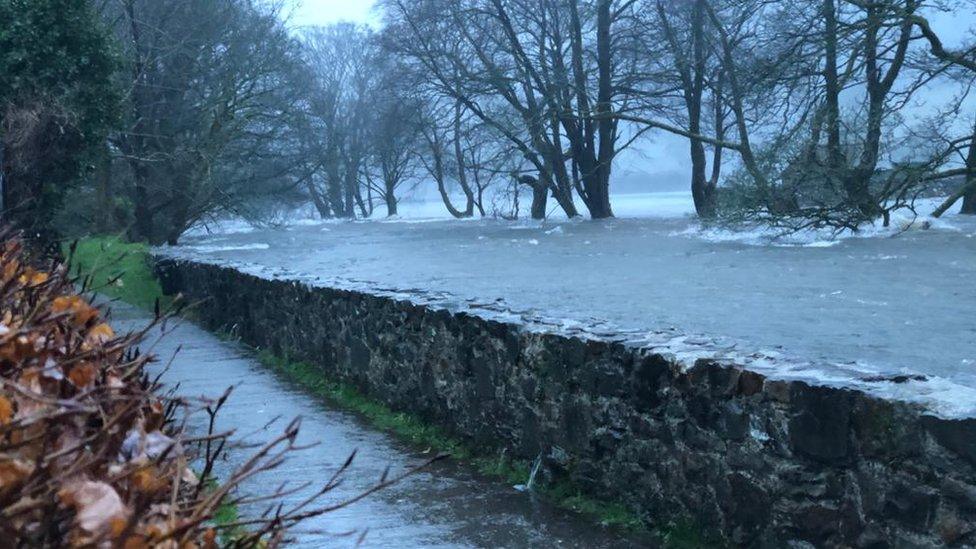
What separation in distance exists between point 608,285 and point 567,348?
41.7ft

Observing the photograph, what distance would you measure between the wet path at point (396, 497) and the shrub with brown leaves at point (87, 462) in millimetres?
1419

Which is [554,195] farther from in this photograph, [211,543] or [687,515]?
[211,543]

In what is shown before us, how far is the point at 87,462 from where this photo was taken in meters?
1.79

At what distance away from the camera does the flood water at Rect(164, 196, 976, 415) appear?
9.82m

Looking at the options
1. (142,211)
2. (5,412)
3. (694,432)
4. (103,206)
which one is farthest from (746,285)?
(142,211)

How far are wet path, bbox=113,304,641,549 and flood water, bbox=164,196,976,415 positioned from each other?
1.16m

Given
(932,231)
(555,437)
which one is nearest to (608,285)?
(932,231)

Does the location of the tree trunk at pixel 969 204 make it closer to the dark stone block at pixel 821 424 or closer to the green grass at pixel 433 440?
the green grass at pixel 433 440

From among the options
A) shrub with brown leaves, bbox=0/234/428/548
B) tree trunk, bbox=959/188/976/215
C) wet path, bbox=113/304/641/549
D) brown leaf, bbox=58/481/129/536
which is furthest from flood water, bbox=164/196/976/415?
brown leaf, bbox=58/481/129/536

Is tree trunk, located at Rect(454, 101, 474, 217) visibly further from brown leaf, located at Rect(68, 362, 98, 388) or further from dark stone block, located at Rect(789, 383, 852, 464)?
brown leaf, located at Rect(68, 362, 98, 388)

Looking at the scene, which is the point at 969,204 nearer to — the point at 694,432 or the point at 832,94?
the point at 832,94

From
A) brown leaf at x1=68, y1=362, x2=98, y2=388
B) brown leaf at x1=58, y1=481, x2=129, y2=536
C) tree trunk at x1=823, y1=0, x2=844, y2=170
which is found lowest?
brown leaf at x1=58, y1=481, x2=129, y2=536

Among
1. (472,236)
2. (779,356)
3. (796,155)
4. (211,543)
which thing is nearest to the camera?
(211,543)

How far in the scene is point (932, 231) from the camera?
25.5 meters
